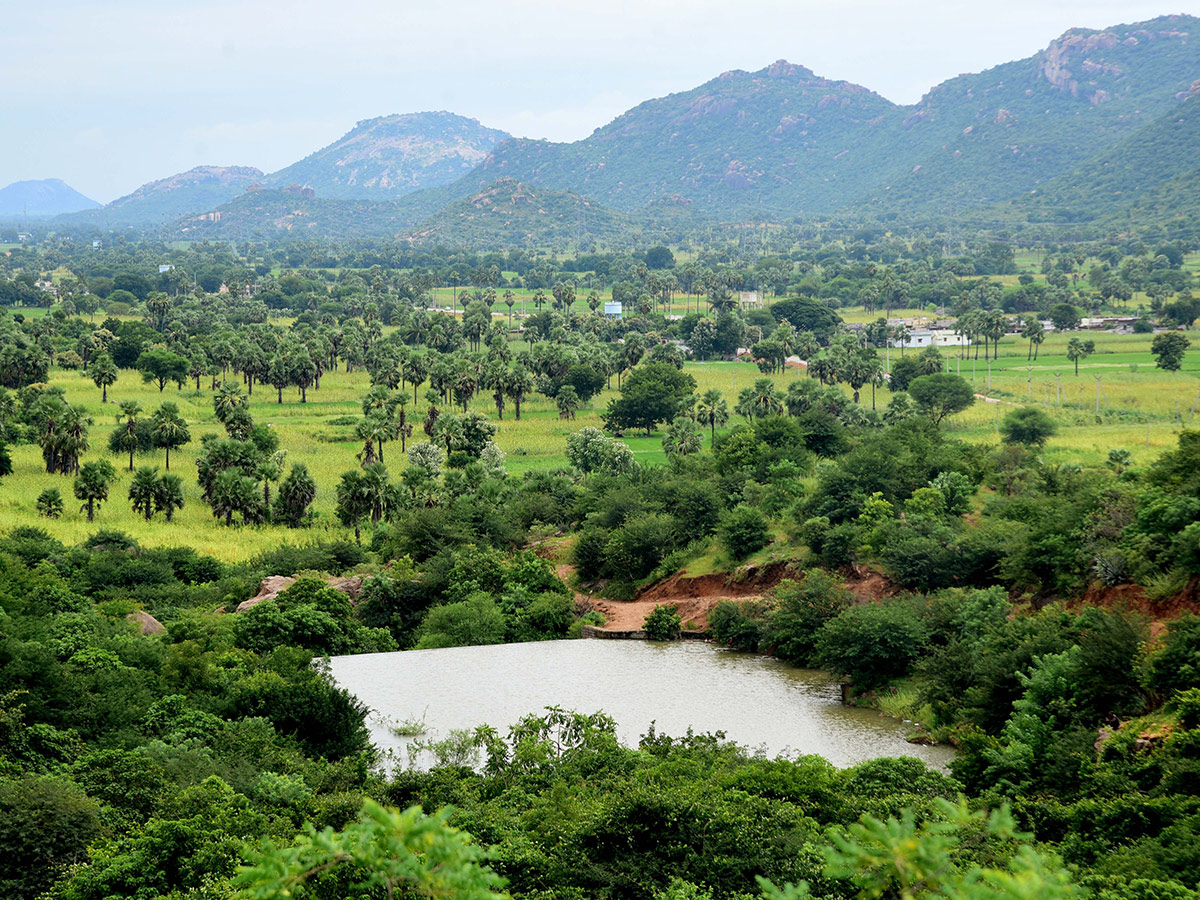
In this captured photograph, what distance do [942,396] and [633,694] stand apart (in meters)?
65.2

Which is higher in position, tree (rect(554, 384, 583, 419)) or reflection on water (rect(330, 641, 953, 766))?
tree (rect(554, 384, 583, 419))

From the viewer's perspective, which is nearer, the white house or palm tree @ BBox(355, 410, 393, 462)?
palm tree @ BBox(355, 410, 393, 462)

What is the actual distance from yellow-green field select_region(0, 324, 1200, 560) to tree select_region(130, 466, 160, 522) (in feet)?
3.38

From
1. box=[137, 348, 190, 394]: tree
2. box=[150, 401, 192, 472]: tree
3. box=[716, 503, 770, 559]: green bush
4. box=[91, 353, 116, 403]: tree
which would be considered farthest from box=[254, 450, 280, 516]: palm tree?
box=[137, 348, 190, 394]: tree

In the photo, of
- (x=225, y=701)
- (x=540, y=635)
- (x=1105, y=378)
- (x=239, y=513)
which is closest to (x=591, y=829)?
(x=225, y=701)

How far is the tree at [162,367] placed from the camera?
114688 millimetres

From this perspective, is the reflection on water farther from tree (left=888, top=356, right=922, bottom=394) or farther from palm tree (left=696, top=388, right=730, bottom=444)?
tree (left=888, top=356, right=922, bottom=394)

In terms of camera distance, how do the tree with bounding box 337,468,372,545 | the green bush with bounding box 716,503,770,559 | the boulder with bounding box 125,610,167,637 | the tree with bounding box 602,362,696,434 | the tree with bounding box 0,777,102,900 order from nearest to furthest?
1. the tree with bounding box 0,777,102,900
2. the boulder with bounding box 125,610,167,637
3. the green bush with bounding box 716,503,770,559
4. the tree with bounding box 337,468,372,545
5. the tree with bounding box 602,362,696,434

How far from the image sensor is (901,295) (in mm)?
190375

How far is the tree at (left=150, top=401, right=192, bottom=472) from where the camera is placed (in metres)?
80.7

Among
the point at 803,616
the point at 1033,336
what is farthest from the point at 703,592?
the point at 1033,336

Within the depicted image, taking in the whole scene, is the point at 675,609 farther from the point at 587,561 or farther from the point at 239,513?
the point at 239,513

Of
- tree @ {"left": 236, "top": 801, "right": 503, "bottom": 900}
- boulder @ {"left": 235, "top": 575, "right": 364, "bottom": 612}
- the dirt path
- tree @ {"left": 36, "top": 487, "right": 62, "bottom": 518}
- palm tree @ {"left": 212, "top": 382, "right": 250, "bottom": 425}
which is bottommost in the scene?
the dirt path

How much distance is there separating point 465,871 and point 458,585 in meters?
44.6
